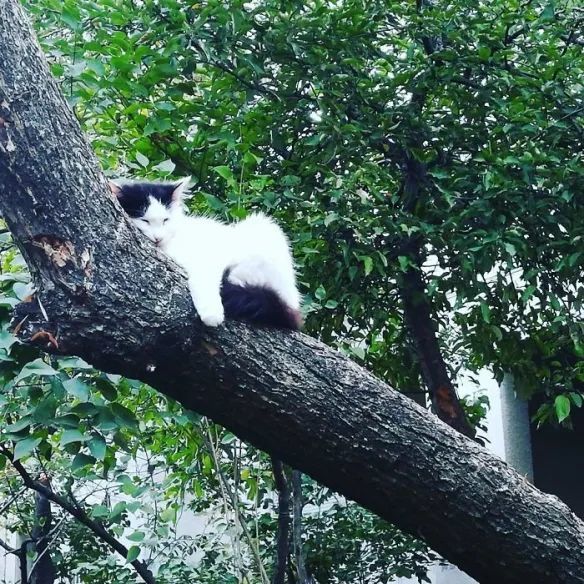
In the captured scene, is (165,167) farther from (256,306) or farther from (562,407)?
(562,407)

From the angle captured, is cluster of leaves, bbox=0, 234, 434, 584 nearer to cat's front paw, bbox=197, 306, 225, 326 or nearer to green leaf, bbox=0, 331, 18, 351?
green leaf, bbox=0, 331, 18, 351

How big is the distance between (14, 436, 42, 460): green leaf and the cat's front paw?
0.59 meters

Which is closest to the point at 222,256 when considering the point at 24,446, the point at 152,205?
the point at 152,205

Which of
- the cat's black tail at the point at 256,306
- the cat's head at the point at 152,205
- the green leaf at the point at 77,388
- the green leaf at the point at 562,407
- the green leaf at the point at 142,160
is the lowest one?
the green leaf at the point at 77,388

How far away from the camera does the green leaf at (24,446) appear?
2141 mm

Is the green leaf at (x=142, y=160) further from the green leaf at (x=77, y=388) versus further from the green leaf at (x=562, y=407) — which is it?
the green leaf at (x=562, y=407)

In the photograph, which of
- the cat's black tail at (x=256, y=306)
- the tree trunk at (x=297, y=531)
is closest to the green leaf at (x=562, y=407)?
the tree trunk at (x=297, y=531)

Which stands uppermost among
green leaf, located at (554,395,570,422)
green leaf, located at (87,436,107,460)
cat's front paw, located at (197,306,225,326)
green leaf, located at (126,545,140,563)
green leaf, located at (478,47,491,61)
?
green leaf, located at (478,47,491,61)

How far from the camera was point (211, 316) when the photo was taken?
209cm

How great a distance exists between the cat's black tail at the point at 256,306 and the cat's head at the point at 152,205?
65 cm

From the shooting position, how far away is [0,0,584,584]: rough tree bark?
1906 millimetres

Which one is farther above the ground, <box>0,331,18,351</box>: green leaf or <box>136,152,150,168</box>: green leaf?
<box>136,152,150,168</box>: green leaf

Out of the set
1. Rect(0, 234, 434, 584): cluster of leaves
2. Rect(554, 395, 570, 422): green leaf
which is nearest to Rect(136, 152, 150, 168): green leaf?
Rect(0, 234, 434, 584): cluster of leaves

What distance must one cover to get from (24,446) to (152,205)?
111 centimetres
